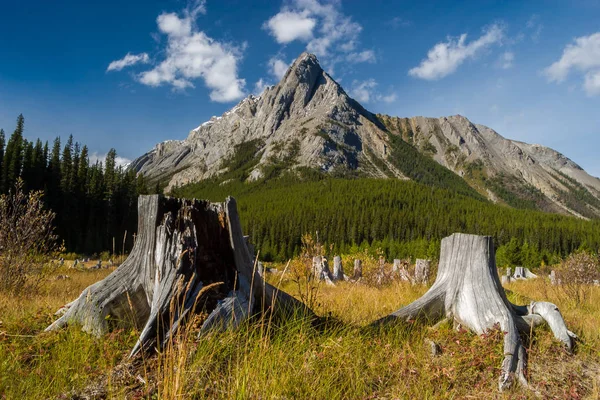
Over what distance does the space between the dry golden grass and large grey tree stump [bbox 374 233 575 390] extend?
0.67 ft

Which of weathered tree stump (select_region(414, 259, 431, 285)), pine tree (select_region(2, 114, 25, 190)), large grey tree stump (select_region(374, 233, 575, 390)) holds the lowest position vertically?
weathered tree stump (select_region(414, 259, 431, 285))

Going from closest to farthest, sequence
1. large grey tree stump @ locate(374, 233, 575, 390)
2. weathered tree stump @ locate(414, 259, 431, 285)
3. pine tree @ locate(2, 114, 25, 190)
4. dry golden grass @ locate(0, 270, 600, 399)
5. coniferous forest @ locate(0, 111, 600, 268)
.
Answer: dry golden grass @ locate(0, 270, 600, 399) → large grey tree stump @ locate(374, 233, 575, 390) → weathered tree stump @ locate(414, 259, 431, 285) → pine tree @ locate(2, 114, 25, 190) → coniferous forest @ locate(0, 111, 600, 268)

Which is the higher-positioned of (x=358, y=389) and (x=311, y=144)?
(x=311, y=144)

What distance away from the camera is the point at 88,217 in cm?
6325

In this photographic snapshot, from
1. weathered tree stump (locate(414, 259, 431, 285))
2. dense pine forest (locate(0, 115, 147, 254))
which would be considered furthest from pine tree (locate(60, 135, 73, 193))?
weathered tree stump (locate(414, 259, 431, 285))

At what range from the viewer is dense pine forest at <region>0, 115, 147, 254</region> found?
5566 cm

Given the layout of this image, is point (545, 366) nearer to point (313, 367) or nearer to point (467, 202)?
point (313, 367)

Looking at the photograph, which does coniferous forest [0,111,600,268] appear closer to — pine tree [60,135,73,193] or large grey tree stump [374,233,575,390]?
pine tree [60,135,73,193]

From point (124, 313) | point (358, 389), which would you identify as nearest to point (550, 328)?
point (358, 389)

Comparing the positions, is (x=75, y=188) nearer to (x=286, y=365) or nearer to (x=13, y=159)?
(x=13, y=159)

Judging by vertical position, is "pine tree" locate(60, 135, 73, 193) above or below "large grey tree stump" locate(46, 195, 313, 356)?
above

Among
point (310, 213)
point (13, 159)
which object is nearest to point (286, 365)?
point (13, 159)

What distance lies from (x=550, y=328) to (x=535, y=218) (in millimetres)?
127672

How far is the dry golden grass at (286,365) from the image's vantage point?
2250 millimetres
